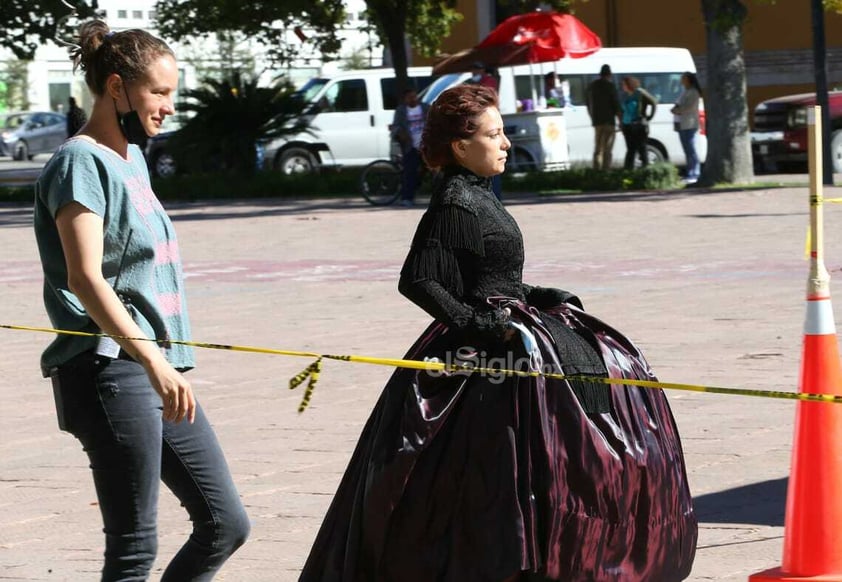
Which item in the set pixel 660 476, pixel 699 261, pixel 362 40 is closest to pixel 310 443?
pixel 660 476

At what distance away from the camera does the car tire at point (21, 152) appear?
47.0m

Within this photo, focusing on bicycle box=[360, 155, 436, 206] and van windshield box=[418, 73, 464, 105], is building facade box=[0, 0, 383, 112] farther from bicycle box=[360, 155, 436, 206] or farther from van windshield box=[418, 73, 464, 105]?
bicycle box=[360, 155, 436, 206]

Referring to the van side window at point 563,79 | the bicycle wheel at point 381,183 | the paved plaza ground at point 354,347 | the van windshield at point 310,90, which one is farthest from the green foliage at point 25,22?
the paved plaza ground at point 354,347

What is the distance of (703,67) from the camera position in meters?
36.0

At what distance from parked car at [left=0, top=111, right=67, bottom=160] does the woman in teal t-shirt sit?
43960 millimetres

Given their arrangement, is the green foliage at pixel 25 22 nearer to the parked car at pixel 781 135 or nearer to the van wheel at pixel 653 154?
the van wheel at pixel 653 154

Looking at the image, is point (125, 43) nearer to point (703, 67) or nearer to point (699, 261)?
point (699, 261)

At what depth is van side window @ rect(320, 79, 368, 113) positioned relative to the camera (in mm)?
26453

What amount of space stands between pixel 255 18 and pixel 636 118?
7.99 metres

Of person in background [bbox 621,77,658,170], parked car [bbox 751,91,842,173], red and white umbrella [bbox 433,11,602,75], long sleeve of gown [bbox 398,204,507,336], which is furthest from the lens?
parked car [bbox 751,91,842,173]

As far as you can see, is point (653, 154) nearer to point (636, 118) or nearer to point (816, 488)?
point (636, 118)

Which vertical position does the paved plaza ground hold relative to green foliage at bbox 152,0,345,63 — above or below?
below

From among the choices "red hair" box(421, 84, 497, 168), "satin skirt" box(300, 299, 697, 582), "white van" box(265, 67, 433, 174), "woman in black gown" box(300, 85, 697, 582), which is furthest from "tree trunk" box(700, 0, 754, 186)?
"satin skirt" box(300, 299, 697, 582)

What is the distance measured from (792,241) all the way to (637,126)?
9.77 m
